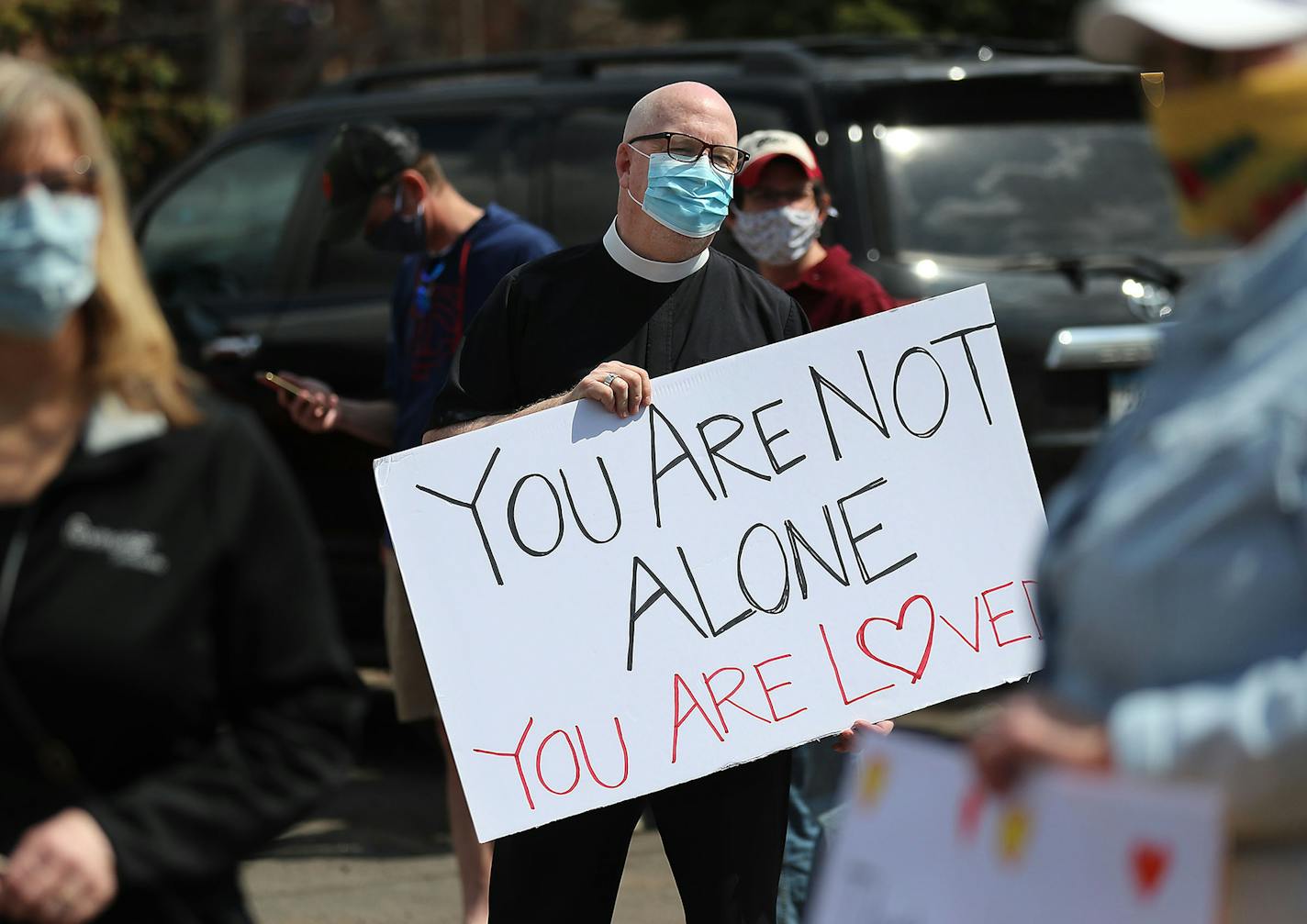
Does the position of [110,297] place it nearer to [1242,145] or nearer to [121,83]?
[1242,145]

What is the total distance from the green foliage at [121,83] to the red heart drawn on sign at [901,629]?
833cm

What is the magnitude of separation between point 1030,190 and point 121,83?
284 inches

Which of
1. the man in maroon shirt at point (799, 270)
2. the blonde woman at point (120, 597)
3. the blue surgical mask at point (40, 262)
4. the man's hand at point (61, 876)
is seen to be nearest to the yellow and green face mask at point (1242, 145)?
the blonde woman at point (120, 597)

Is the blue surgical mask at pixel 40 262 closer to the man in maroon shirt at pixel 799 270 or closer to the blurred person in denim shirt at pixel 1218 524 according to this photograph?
the blurred person in denim shirt at pixel 1218 524

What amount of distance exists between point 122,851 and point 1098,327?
3948 mm

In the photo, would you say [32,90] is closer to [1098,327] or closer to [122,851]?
[122,851]

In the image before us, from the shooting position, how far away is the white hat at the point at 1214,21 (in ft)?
5.84

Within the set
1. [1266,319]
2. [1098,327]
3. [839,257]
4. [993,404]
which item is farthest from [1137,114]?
[1266,319]

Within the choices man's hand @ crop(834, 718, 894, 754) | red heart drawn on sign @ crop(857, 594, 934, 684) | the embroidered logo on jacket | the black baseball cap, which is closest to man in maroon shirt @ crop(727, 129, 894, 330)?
the black baseball cap

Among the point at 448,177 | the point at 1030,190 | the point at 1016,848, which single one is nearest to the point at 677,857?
the point at 1016,848

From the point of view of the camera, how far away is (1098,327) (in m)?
5.41

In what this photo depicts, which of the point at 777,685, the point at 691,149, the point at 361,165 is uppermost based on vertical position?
the point at 691,149

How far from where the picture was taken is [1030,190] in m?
5.73

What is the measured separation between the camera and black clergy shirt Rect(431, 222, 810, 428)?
3486mm
